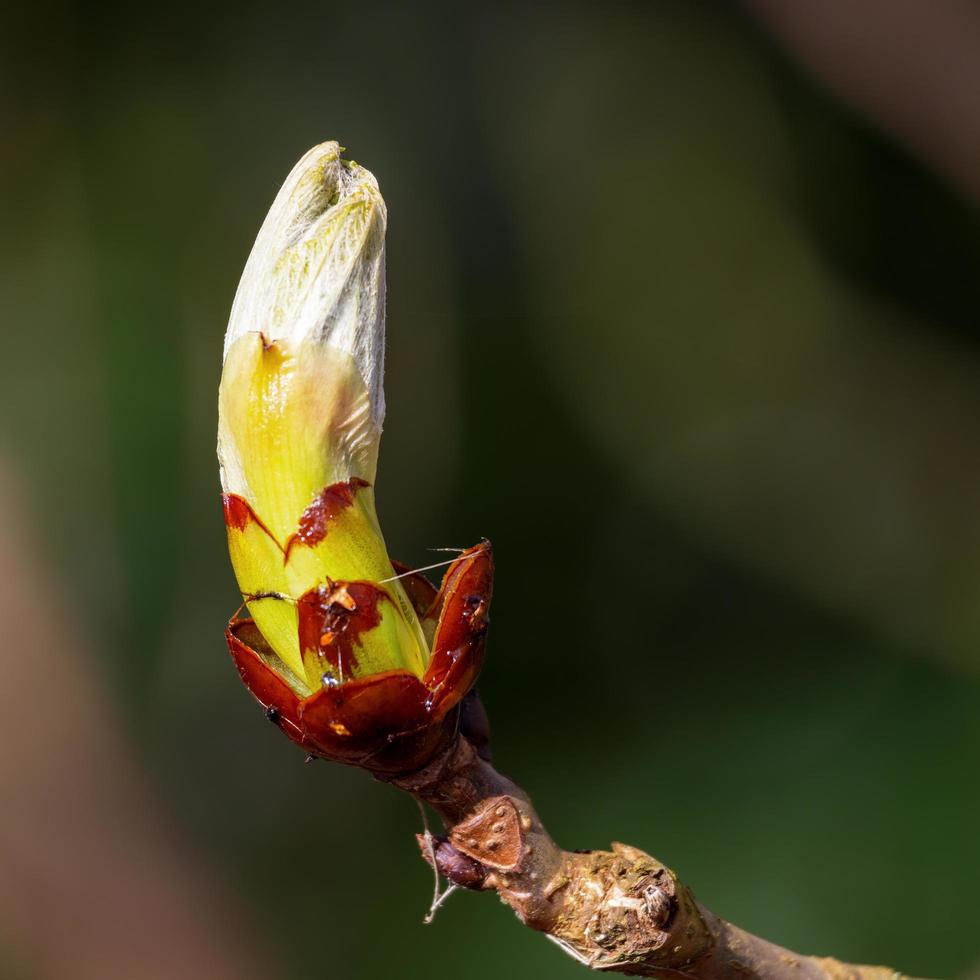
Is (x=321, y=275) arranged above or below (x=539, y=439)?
above

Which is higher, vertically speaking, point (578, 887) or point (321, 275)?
point (321, 275)

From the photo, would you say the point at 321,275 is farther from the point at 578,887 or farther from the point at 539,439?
the point at 539,439

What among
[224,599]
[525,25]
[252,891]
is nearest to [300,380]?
[224,599]

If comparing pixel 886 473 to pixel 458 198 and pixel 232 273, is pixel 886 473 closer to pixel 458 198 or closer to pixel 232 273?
pixel 458 198

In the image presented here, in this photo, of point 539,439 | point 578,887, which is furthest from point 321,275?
point 539,439

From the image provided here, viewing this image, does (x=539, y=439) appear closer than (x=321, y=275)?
No

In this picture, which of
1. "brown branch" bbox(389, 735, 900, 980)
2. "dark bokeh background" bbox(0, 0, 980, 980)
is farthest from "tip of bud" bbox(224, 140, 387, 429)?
"dark bokeh background" bbox(0, 0, 980, 980)
